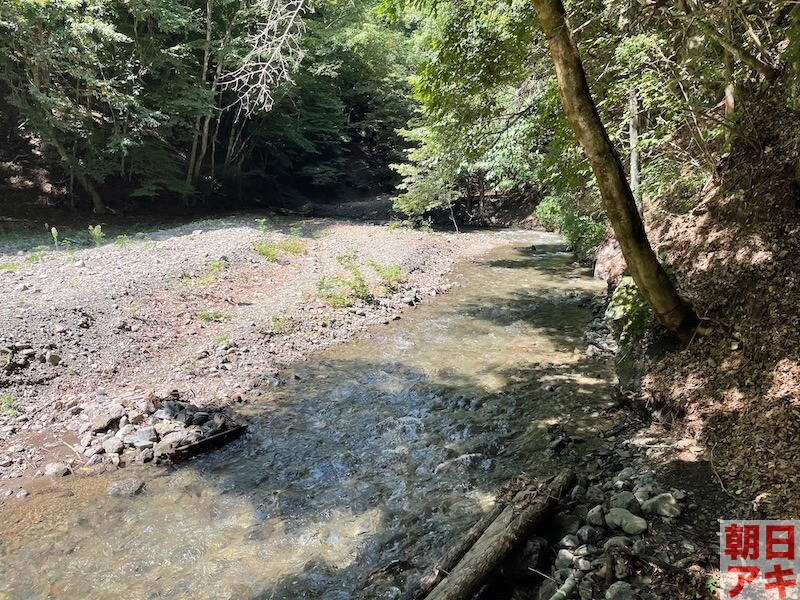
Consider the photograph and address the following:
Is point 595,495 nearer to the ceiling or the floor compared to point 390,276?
nearer to the floor

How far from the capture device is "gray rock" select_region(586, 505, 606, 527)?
12.0ft

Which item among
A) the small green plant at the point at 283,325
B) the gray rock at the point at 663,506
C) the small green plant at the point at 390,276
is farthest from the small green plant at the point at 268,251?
the gray rock at the point at 663,506

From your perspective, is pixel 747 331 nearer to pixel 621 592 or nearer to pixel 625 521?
pixel 625 521

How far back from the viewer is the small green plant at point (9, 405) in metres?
6.09

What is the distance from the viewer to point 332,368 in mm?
8391

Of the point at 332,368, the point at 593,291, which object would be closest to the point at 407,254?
the point at 593,291

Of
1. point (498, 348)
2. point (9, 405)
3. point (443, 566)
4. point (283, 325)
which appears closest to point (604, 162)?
point (443, 566)

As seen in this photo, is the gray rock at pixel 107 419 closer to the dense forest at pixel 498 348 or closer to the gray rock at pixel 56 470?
the dense forest at pixel 498 348

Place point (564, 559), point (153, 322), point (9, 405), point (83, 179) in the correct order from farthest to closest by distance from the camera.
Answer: point (83, 179)
point (153, 322)
point (9, 405)
point (564, 559)

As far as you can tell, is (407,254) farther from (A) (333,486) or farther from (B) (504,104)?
(A) (333,486)

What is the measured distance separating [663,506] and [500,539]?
4.17 feet

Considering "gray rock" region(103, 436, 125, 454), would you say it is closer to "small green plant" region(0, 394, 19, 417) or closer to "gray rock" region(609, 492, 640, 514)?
"small green plant" region(0, 394, 19, 417)

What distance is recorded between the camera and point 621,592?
3008 mm

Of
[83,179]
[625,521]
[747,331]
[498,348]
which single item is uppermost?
[83,179]
